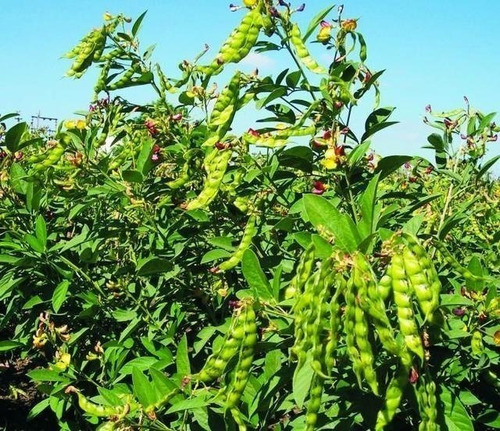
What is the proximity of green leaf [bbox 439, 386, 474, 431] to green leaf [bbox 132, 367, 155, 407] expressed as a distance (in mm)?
800

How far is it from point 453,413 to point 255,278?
1.92ft

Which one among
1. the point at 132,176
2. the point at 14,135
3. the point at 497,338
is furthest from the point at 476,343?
the point at 14,135

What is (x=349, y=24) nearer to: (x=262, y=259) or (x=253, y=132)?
(x=253, y=132)

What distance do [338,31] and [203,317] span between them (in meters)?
1.45

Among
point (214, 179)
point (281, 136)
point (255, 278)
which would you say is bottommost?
point (255, 278)

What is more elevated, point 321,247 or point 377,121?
point 377,121

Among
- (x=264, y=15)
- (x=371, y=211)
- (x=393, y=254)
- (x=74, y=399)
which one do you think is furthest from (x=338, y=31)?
(x=74, y=399)

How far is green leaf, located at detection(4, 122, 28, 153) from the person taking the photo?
265 cm

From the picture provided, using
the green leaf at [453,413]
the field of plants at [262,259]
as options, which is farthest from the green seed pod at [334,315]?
the green leaf at [453,413]

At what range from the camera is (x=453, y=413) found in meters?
1.67

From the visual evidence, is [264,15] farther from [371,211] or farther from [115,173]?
[115,173]

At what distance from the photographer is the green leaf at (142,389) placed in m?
1.95

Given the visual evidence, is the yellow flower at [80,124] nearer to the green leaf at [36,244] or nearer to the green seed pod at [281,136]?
the green leaf at [36,244]

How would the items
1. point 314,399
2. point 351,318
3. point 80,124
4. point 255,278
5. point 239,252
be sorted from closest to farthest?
1. point 351,318
2. point 314,399
3. point 255,278
4. point 239,252
5. point 80,124
